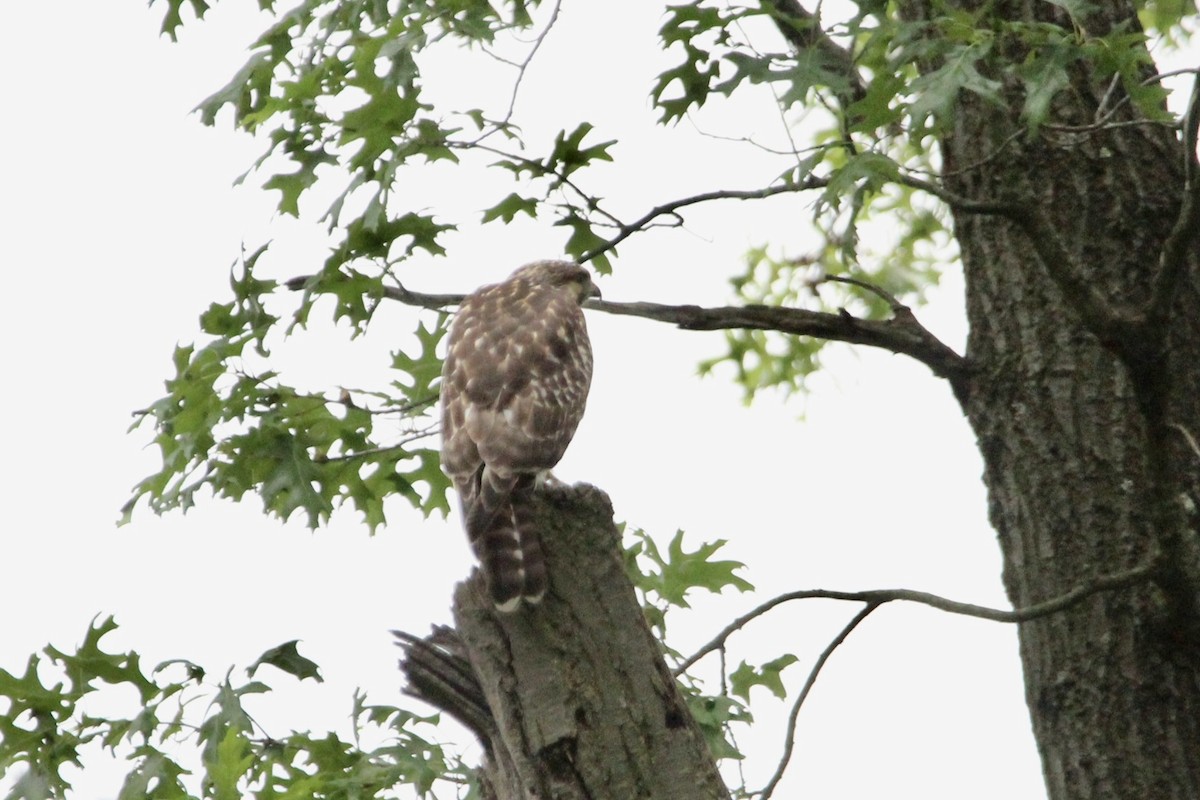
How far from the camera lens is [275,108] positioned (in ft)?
16.6

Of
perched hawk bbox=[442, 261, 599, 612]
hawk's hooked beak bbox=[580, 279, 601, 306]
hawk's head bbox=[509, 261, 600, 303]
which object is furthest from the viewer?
hawk's hooked beak bbox=[580, 279, 601, 306]

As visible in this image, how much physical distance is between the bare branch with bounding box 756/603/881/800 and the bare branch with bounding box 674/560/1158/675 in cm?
7

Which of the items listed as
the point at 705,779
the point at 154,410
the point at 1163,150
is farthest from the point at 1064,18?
the point at 154,410

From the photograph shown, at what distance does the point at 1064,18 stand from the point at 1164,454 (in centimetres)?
182

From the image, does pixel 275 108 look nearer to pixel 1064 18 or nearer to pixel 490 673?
pixel 490 673

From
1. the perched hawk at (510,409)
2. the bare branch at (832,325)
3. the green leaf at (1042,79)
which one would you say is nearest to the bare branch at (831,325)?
the bare branch at (832,325)

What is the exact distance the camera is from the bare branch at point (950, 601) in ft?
13.9

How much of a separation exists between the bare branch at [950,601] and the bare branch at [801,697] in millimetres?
73

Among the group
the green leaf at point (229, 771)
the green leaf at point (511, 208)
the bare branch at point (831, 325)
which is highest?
the green leaf at point (511, 208)

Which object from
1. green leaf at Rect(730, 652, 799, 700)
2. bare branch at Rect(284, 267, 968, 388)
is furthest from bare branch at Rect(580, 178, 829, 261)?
green leaf at Rect(730, 652, 799, 700)

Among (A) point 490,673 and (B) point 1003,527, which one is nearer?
(A) point 490,673

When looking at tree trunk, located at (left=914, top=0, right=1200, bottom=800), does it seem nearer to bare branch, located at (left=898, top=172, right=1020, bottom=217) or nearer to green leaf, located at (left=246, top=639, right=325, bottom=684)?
bare branch, located at (left=898, top=172, right=1020, bottom=217)

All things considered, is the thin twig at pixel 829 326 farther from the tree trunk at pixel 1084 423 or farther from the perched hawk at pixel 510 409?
the perched hawk at pixel 510 409

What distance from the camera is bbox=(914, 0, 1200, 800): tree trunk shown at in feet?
15.6
